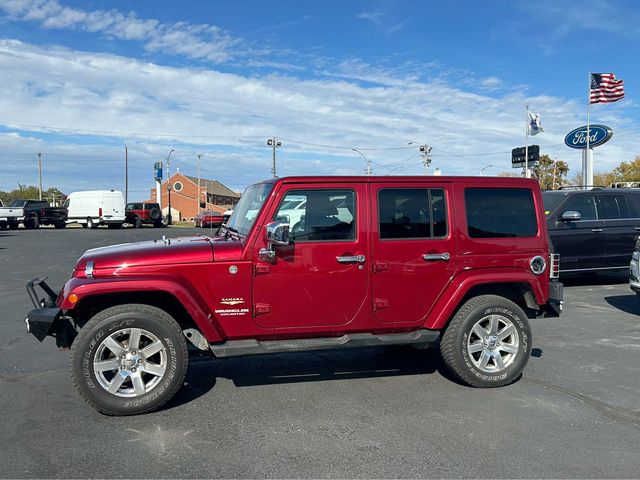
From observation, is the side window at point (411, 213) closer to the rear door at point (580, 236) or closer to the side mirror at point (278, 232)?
the side mirror at point (278, 232)

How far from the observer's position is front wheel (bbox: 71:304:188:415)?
4.16 meters

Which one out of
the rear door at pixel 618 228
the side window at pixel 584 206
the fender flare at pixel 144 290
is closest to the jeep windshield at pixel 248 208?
the fender flare at pixel 144 290

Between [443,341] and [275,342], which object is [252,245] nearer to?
[275,342]

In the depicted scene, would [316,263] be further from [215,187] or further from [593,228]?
[215,187]

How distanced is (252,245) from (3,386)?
8.82ft

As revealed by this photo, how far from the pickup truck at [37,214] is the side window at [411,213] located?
35.7 meters

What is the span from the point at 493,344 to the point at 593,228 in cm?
665

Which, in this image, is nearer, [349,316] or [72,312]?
[72,312]

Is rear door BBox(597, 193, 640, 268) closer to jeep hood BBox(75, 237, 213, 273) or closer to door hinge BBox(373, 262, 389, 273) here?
door hinge BBox(373, 262, 389, 273)

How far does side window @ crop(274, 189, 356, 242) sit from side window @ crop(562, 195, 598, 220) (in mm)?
7175

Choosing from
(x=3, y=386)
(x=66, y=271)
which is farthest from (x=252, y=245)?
(x=66, y=271)

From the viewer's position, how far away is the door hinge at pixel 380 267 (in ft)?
15.5

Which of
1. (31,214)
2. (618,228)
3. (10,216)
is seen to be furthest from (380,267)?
(31,214)

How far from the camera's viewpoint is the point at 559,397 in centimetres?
473
